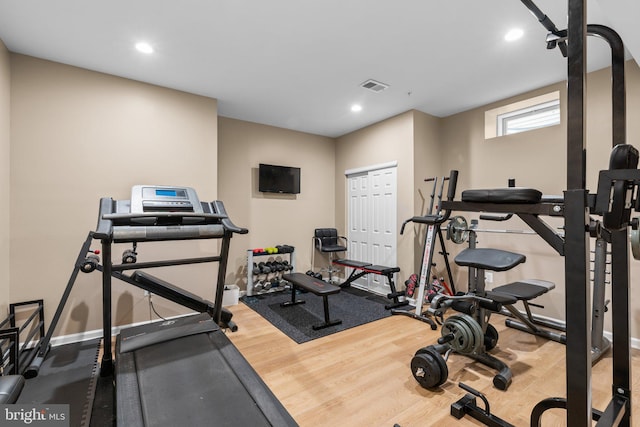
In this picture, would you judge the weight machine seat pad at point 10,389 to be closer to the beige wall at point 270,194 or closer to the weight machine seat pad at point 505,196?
the weight machine seat pad at point 505,196

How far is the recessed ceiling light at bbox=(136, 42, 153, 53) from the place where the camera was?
8.21 ft

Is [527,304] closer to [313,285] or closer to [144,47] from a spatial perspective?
[313,285]

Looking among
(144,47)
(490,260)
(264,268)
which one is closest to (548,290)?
(490,260)

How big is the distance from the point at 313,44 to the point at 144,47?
4.92ft

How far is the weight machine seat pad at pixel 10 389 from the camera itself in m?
1.10

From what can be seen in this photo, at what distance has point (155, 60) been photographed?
109 inches

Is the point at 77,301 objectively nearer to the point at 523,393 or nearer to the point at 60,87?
the point at 60,87

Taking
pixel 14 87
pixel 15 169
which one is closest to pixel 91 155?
pixel 15 169

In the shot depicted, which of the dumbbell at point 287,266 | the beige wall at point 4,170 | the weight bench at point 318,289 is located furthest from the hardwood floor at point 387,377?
the beige wall at point 4,170

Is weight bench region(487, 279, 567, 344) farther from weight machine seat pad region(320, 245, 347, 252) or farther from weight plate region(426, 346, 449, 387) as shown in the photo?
weight machine seat pad region(320, 245, 347, 252)

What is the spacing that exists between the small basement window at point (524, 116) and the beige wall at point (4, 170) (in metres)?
5.12

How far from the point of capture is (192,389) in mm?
1597

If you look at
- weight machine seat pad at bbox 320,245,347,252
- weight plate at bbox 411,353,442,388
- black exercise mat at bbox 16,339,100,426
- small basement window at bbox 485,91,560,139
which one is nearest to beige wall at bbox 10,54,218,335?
black exercise mat at bbox 16,339,100,426

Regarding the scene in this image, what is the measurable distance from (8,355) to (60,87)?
237cm
